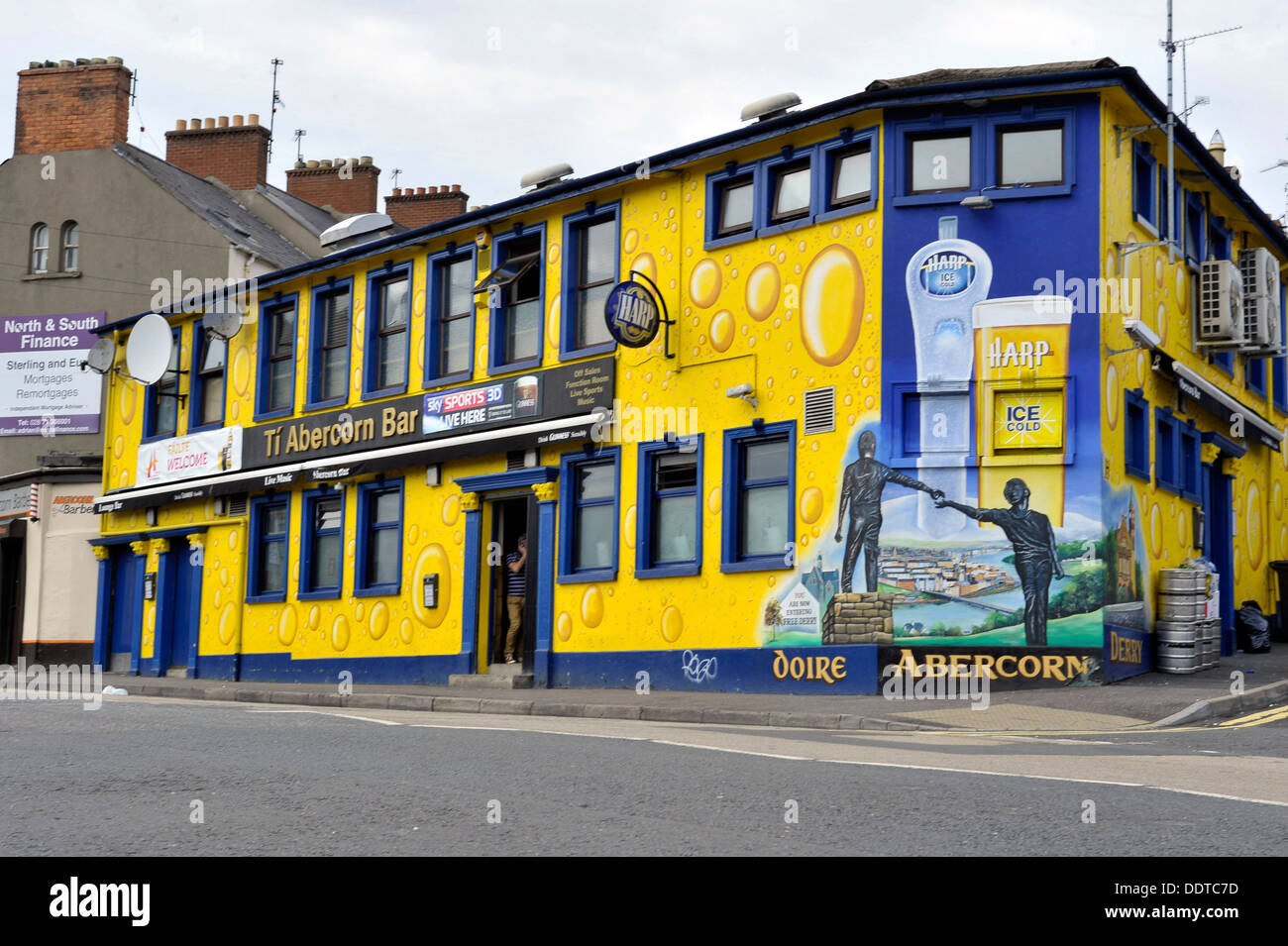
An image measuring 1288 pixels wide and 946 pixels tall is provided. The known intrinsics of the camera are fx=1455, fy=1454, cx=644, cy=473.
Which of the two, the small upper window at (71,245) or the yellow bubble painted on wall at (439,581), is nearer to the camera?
the yellow bubble painted on wall at (439,581)

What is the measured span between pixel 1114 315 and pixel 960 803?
11531mm

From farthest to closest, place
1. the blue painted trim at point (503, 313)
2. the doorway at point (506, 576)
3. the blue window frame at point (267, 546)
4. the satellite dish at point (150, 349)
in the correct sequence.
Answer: the satellite dish at point (150, 349), the blue window frame at point (267, 546), the blue painted trim at point (503, 313), the doorway at point (506, 576)

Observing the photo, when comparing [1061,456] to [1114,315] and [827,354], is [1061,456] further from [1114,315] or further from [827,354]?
[827,354]

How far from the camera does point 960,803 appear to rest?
759cm

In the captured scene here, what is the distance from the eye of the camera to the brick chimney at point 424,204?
3541cm

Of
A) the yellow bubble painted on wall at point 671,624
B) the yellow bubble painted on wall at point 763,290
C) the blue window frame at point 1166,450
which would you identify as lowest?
the yellow bubble painted on wall at point 671,624

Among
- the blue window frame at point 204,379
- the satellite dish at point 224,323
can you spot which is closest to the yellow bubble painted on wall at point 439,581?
the satellite dish at point 224,323

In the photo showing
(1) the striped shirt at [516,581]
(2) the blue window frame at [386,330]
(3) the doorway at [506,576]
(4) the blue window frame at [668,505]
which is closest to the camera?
(4) the blue window frame at [668,505]

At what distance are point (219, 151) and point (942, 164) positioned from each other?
2568 centimetres

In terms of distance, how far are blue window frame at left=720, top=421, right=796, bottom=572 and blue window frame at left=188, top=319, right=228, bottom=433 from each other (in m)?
13.2

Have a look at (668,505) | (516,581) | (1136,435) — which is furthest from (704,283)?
(1136,435)

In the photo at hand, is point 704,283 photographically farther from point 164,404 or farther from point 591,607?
point 164,404

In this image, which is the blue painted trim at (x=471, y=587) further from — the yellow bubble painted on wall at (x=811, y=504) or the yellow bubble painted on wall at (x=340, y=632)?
the yellow bubble painted on wall at (x=811, y=504)

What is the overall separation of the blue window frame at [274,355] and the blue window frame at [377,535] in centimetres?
331
